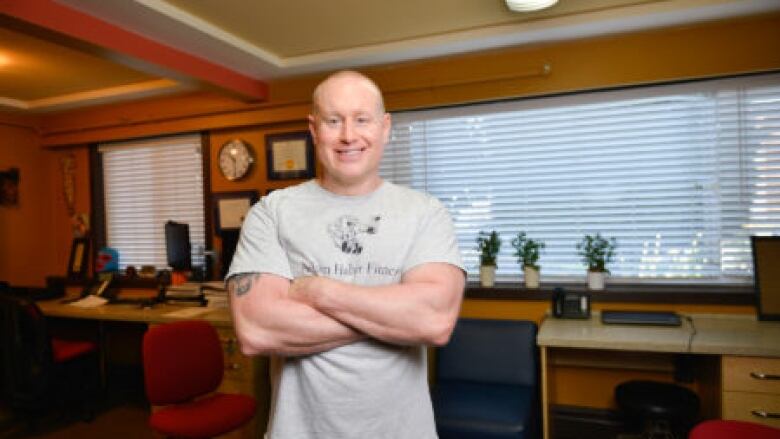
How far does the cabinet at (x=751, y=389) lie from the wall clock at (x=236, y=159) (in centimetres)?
330

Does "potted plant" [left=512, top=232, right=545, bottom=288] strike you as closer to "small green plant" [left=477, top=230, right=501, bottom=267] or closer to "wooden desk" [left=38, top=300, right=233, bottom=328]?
"small green plant" [left=477, top=230, right=501, bottom=267]

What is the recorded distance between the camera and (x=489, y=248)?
3.30 meters

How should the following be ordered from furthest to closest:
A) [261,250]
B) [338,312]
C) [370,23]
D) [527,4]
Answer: [370,23] → [527,4] → [261,250] → [338,312]

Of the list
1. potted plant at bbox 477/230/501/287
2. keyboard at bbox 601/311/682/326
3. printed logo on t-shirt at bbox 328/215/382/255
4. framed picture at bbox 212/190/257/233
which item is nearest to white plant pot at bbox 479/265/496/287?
potted plant at bbox 477/230/501/287

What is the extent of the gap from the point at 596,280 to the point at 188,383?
2.36 metres

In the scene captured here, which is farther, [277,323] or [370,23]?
[370,23]

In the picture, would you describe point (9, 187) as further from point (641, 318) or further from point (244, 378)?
point (641, 318)

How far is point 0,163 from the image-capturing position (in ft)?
15.0

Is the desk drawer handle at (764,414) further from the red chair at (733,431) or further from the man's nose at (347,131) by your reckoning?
the man's nose at (347,131)

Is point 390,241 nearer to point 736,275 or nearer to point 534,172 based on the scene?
point 534,172

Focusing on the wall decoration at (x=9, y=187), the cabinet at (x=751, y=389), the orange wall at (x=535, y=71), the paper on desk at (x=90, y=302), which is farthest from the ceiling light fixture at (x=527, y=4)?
the wall decoration at (x=9, y=187)

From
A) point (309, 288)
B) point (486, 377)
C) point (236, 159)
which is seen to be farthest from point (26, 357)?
point (309, 288)

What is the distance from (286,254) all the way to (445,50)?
7.81 feet

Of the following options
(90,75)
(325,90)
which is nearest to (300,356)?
(325,90)
